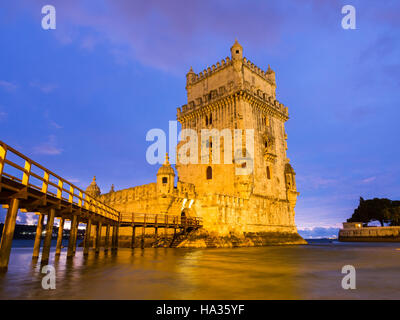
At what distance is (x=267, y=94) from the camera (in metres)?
40.5

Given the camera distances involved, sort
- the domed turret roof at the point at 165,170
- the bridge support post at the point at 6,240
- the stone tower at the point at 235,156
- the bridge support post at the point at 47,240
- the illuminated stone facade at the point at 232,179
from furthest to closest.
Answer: the stone tower at the point at 235,156
the illuminated stone facade at the point at 232,179
the domed turret roof at the point at 165,170
the bridge support post at the point at 47,240
the bridge support post at the point at 6,240

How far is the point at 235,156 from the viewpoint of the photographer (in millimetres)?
32125

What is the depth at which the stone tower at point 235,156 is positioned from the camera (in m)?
30.1

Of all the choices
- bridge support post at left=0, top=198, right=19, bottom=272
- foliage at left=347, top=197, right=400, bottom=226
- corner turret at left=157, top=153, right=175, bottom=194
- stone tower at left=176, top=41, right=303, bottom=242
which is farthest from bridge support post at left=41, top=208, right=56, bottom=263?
foliage at left=347, top=197, right=400, bottom=226

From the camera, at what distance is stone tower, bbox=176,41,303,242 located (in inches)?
1185

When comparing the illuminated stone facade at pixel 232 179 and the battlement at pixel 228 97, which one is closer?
the illuminated stone facade at pixel 232 179

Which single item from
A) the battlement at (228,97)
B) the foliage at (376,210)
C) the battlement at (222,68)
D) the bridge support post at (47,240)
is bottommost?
the bridge support post at (47,240)

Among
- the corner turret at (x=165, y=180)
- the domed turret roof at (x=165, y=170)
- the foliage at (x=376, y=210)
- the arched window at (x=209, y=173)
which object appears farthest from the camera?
the foliage at (x=376, y=210)

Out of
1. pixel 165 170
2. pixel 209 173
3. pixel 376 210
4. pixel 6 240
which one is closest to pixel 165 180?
pixel 165 170

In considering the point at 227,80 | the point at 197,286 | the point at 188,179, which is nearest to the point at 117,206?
the point at 188,179

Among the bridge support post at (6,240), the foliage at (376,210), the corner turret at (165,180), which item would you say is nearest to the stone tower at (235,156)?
the corner turret at (165,180)

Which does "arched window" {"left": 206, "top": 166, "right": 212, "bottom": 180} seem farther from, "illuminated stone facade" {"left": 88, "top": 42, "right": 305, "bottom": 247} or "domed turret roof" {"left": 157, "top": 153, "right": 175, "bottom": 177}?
"domed turret roof" {"left": 157, "top": 153, "right": 175, "bottom": 177}

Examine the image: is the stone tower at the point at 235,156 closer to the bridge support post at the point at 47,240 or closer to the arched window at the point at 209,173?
the arched window at the point at 209,173
